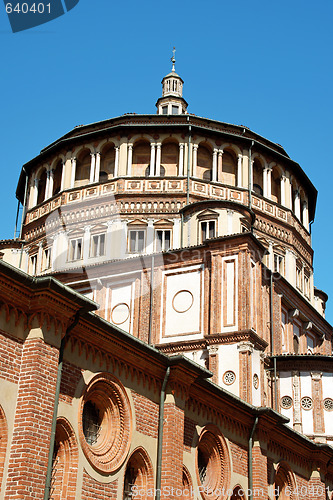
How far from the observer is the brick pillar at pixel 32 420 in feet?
Answer: 40.3

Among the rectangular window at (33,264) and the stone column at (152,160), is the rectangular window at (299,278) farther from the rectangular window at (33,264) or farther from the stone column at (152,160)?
the rectangular window at (33,264)

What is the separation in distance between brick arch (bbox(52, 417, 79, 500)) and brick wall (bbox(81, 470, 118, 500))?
→ 1.21 ft

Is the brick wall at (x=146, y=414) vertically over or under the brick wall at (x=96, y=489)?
over

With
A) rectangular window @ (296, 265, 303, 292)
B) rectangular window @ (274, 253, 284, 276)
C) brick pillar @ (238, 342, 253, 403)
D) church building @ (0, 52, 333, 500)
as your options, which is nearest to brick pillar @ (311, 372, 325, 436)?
church building @ (0, 52, 333, 500)

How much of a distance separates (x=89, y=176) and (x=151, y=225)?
18.8ft

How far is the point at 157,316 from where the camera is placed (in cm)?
3209

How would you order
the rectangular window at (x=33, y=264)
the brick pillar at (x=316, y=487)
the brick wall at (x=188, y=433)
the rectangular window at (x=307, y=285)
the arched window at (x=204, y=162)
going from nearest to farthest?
1. the brick wall at (x=188, y=433)
2. the brick pillar at (x=316, y=487)
3. the arched window at (x=204, y=162)
4. the rectangular window at (x=33, y=264)
5. the rectangular window at (x=307, y=285)

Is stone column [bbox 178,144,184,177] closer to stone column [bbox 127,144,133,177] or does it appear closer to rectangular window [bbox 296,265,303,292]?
stone column [bbox 127,144,133,177]

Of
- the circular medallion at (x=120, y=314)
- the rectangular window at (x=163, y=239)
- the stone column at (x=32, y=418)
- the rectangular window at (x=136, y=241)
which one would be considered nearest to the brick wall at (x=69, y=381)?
the stone column at (x=32, y=418)

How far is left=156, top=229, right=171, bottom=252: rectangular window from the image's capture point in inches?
1505

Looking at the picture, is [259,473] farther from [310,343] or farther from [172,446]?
[310,343]

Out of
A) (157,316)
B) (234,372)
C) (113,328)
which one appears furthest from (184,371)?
(157,316)

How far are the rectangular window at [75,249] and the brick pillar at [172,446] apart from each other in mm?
23355

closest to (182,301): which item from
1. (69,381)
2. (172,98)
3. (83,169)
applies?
(83,169)
